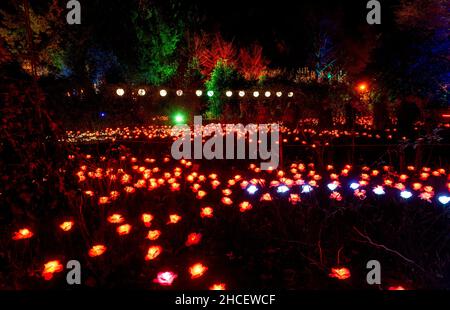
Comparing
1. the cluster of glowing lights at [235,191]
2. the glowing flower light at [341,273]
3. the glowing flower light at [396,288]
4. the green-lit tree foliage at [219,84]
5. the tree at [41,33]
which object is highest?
the tree at [41,33]

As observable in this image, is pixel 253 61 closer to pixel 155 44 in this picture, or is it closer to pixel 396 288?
pixel 155 44

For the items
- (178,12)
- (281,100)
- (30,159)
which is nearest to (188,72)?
(178,12)

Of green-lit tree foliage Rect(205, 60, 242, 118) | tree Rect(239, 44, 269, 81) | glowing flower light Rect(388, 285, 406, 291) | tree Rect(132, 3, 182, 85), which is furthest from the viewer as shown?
tree Rect(239, 44, 269, 81)

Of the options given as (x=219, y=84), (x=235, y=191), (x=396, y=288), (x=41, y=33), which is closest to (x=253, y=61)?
(x=219, y=84)

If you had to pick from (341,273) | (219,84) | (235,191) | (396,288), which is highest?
(219,84)

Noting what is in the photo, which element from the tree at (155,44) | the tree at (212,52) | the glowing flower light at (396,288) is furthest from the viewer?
the tree at (212,52)

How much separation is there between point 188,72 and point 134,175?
55.7ft

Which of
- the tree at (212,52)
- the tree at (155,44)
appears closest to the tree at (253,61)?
the tree at (212,52)

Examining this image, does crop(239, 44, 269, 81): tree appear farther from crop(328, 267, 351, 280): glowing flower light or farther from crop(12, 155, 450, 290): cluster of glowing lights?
crop(328, 267, 351, 280): glowing flower light

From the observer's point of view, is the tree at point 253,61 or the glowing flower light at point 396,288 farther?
the tree at point 253,61

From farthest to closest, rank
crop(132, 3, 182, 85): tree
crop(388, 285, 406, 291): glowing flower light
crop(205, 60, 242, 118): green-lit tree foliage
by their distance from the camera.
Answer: crop(132, 3, 182, 85): tree < crop(205, 60, 242, 118): green-lit tree foliage < crop(388, 285, 406, 291): glowing flower light

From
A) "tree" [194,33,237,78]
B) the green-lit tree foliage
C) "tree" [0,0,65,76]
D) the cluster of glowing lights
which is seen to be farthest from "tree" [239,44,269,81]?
the cluster of glowing lights

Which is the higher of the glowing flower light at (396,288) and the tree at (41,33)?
the tree at (41,33)

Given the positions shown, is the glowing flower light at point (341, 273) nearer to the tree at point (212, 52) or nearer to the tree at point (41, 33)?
the tree at point (41, 33)
